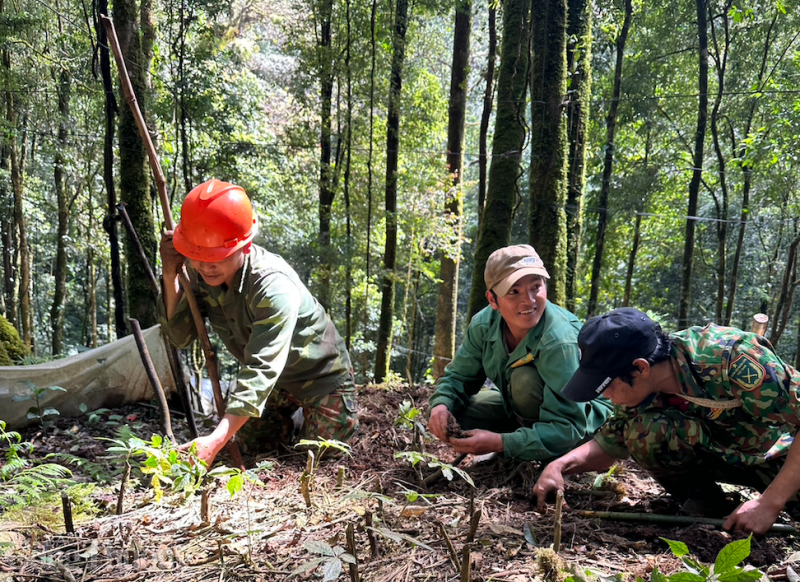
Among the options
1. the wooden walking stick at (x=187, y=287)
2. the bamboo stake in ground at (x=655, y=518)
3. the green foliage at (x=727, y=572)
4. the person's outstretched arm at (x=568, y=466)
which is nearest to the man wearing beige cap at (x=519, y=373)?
the person's outstretched arm at (x=568, y=466)

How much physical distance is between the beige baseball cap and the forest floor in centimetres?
95

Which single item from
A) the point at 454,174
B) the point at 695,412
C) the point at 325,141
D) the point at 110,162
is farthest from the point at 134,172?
the point at 454,174

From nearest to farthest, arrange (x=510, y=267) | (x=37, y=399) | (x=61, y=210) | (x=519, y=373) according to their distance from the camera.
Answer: (x=510, y=267)
(x=519, y=373)
(x=37, y=399)
(x=61, y=210)

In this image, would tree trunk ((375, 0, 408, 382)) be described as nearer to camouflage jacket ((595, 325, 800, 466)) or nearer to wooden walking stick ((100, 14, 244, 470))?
wooden walking stick ((100, 14, 244, 470))

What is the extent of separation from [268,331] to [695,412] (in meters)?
1.97

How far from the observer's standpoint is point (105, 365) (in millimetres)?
4043

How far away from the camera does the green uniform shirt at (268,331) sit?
2.48 meters

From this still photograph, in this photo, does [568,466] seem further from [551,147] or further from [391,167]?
[391,167]

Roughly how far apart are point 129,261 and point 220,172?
338 centimetres

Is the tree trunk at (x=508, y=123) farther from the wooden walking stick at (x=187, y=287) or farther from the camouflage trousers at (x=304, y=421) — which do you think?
the wooden walking stick at (x=187, y=287)

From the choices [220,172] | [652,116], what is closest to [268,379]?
[220,172]

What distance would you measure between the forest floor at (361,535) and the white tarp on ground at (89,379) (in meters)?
1.11

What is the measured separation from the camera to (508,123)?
491 centimetres

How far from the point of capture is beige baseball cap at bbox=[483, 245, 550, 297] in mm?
A: 2664
